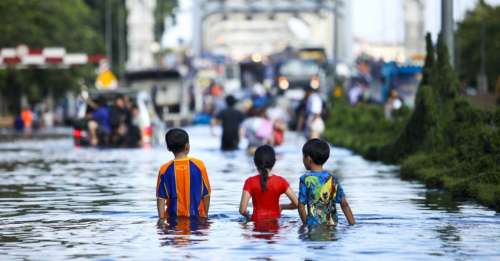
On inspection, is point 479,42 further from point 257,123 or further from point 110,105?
point 257,123

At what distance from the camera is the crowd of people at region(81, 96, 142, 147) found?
140 ft

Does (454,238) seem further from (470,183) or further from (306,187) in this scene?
(470,183)

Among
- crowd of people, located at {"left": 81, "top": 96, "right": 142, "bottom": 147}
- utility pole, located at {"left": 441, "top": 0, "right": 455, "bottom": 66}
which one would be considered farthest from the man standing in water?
utility pole, located at {"left": 441, "top": 0, "right": 455, "bottom": 66}

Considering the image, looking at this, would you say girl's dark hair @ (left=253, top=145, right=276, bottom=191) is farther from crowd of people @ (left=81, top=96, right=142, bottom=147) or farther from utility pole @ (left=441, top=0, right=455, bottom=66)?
crowd of people @ (left=81, top=96, right=142, bottom=147)

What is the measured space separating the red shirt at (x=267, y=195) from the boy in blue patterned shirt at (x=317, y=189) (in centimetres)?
51

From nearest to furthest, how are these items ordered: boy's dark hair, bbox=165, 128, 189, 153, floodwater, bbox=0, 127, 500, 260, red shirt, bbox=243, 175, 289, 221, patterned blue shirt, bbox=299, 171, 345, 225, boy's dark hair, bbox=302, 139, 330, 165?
floodwater, bbox=0, 127, 500, 260
boy's dark hair, bbox=302, 139, 330, 165
patterned blue shirt, bbox=299, 171, 345, 225
boy's dark hair, bbox=165, 128, 189, 153
red shirt, bbox=243, 175, 289, 221

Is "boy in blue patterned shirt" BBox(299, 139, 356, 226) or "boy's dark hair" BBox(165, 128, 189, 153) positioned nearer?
"boy in blue patterned shirt" BBox(299, 139, 356, 226)

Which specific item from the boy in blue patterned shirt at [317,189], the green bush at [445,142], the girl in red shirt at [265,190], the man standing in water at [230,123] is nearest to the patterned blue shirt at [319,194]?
the boy in blue patterned shirt at [317,189]

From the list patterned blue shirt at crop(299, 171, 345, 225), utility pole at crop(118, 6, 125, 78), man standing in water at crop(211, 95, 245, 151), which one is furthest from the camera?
utility pole at crop(118, 6, 125, 78)

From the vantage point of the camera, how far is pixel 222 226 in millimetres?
16578

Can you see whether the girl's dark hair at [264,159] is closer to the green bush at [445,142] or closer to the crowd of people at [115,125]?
the green bush at [445,142]

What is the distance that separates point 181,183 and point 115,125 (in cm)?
2769

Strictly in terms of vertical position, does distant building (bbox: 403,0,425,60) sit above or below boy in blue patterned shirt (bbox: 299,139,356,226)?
above

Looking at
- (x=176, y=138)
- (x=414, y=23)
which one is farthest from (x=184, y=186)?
(x=414, y=23)
